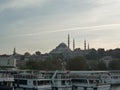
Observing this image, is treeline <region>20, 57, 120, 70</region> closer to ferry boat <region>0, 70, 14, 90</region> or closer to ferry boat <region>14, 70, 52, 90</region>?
ferry boat <region>14, 70, 52, 90</region>

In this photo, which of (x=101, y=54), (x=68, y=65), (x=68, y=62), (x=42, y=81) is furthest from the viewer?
(x=101, y=54)

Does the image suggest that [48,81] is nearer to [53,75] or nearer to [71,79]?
[53,75]

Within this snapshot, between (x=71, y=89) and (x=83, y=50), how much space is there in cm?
10945

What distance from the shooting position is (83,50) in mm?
159875

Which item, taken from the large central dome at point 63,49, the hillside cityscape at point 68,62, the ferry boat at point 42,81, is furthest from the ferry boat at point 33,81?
the large central dome at point 63,49

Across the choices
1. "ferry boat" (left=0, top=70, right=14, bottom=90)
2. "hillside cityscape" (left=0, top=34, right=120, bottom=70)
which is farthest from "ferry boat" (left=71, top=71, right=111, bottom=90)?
"hillside cityscape" (left=0, top=34, right=120, bottom=70)

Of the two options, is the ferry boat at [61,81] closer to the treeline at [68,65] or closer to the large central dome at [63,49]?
the treeline at [68,65]

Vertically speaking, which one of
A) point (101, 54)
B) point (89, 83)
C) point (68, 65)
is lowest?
point (89, 83)

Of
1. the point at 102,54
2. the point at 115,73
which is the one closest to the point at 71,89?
the point at 115,73

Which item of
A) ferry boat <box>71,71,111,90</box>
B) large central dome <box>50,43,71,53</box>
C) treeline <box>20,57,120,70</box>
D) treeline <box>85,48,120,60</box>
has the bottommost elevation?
ferry boat <box>71,71,111,90</box>

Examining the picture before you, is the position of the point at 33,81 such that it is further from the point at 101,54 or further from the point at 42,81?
the point at 101,54

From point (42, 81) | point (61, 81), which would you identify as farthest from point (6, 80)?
point (61, 81)

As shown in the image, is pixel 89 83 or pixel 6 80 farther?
pixel 89 83

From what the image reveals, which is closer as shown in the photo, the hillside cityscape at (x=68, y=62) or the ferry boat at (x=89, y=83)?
the ferry boat at (x=89, y=83)
